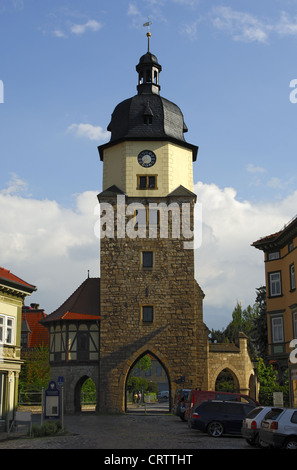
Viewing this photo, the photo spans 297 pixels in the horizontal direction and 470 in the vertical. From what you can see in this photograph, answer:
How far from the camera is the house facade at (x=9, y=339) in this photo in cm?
2638

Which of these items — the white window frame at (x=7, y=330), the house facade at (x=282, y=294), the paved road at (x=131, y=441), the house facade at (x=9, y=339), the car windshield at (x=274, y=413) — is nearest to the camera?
the car windshield at (x=274, y=413)

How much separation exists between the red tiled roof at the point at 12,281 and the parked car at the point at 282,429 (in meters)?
13.8

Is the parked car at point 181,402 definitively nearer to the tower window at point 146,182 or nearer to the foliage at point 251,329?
the foliage at point 251,329

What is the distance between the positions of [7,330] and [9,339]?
47 cm

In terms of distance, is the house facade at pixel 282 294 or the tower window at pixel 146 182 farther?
the tower window at pixel 146 182

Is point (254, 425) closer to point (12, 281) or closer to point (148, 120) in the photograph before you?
point (12, 281)

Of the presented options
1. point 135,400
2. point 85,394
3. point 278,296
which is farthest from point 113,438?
point 135,400

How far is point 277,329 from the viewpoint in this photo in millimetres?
32250

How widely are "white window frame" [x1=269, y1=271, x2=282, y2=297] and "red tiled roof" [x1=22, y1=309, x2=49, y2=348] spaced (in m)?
24.6

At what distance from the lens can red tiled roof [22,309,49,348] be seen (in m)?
53.9

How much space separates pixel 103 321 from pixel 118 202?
310 inches

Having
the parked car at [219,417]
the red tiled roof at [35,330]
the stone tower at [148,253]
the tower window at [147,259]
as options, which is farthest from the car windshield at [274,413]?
the red tiled roof at [35,330]

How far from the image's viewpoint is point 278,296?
32438 millimetres

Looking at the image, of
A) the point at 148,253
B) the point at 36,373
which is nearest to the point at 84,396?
the point at 36,373
